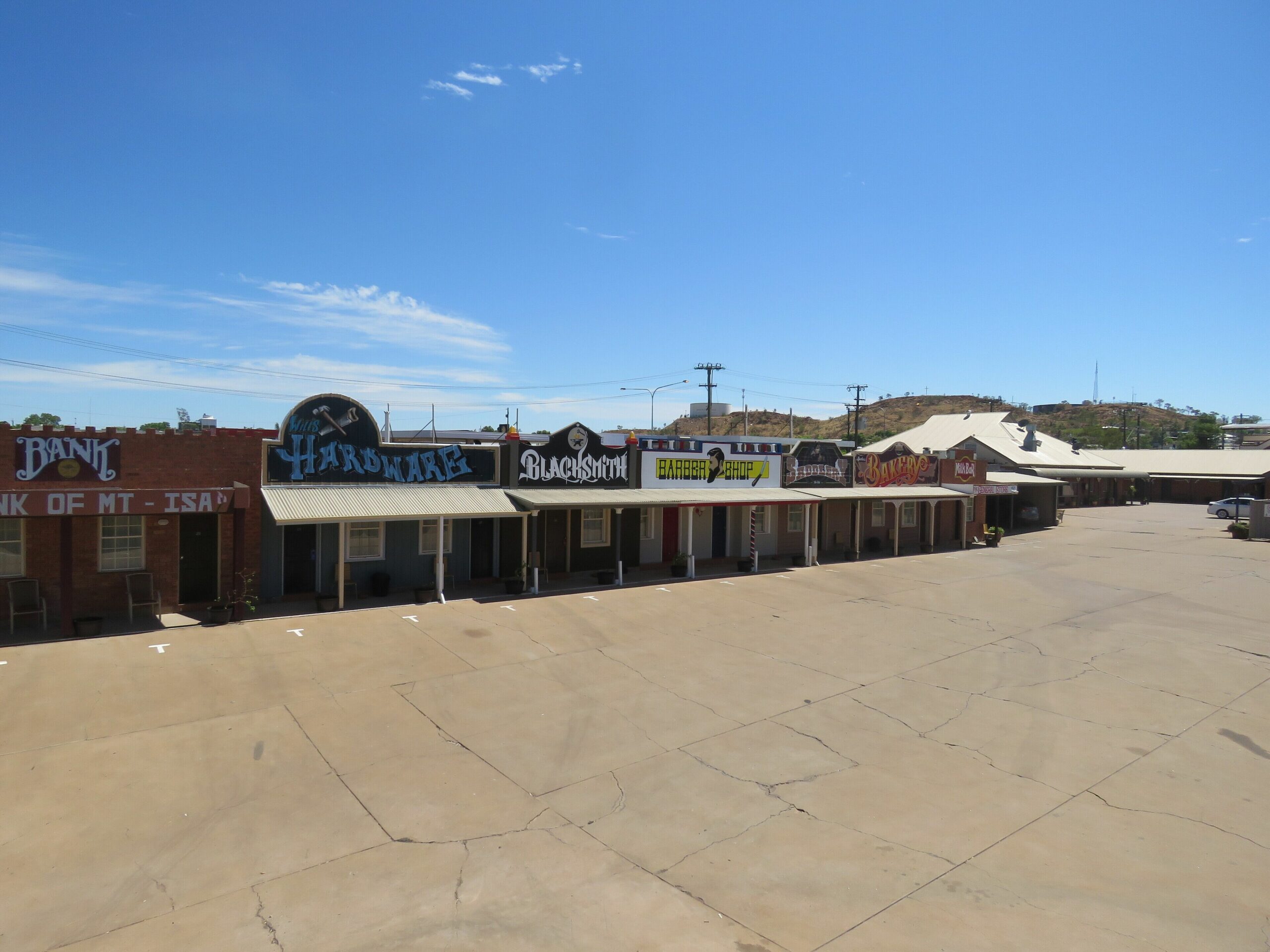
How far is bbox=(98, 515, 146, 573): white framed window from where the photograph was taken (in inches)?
634

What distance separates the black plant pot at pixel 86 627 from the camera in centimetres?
1460

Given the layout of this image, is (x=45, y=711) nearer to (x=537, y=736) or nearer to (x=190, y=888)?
(x=190, y=888)

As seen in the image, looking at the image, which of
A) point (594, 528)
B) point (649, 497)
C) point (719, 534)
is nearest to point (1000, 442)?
point (719, 534)

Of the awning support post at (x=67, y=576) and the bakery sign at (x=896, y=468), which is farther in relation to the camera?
the bakery sign at (x=896, y=468)

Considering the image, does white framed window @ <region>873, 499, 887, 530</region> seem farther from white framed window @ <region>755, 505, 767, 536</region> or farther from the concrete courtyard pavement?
the concrete courtyard pavement

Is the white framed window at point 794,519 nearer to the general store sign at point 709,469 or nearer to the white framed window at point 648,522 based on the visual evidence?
the general store sign at point 709,469

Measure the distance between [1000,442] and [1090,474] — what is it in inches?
326

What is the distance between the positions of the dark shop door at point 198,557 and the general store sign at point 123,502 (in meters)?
0.95

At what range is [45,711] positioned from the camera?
10930 mm

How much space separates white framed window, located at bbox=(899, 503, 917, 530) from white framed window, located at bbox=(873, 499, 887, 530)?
1.11m

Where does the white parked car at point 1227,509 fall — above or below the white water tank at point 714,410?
below

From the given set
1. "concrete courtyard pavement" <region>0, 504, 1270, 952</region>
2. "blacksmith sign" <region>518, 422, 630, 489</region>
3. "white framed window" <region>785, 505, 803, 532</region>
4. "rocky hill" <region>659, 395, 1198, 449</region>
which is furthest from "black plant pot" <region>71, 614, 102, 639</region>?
"rocky hill" <region>659, 395, 1198, 449</region>

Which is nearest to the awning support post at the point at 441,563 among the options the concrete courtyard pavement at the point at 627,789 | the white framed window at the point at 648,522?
the concrete courtyard pavement at the point at 627,789

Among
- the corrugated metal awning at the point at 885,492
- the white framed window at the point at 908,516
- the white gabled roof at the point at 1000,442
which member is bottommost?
the white framed window at the point at 908,516
